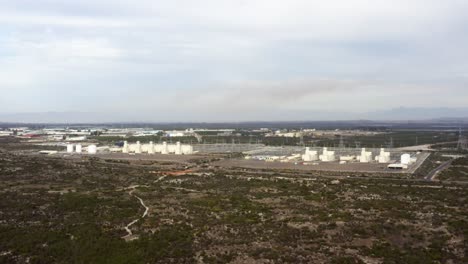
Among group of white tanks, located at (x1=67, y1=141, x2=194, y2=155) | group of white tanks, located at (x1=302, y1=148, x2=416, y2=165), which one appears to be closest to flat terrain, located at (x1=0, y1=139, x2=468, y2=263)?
group of white tanks, located at (x1=302, y1=148, x2=416, y2=165)

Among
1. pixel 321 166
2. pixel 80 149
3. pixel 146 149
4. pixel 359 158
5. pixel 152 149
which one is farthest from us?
pixel 146 149

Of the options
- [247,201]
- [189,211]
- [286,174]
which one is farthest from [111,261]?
[286,174]

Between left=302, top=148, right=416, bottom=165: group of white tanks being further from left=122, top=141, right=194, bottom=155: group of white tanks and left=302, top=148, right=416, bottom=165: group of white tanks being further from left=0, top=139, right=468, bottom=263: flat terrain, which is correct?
left=122, top=141, right=194, bottom=155: group of white tanks

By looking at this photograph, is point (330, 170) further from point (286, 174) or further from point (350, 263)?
point (350, 263)

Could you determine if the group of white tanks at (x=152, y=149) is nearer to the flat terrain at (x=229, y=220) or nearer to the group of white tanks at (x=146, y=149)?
the group of white tanks at (x=146, y=149)

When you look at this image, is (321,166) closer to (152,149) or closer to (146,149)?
(152,149)

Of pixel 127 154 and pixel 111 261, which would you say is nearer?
pixel 111 261

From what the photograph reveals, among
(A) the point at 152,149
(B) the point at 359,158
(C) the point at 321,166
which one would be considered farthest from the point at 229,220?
(A) the point at 152,149

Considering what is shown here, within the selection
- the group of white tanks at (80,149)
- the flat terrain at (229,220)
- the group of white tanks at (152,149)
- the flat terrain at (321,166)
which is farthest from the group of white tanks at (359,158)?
the group of white tanks at (80,149)
